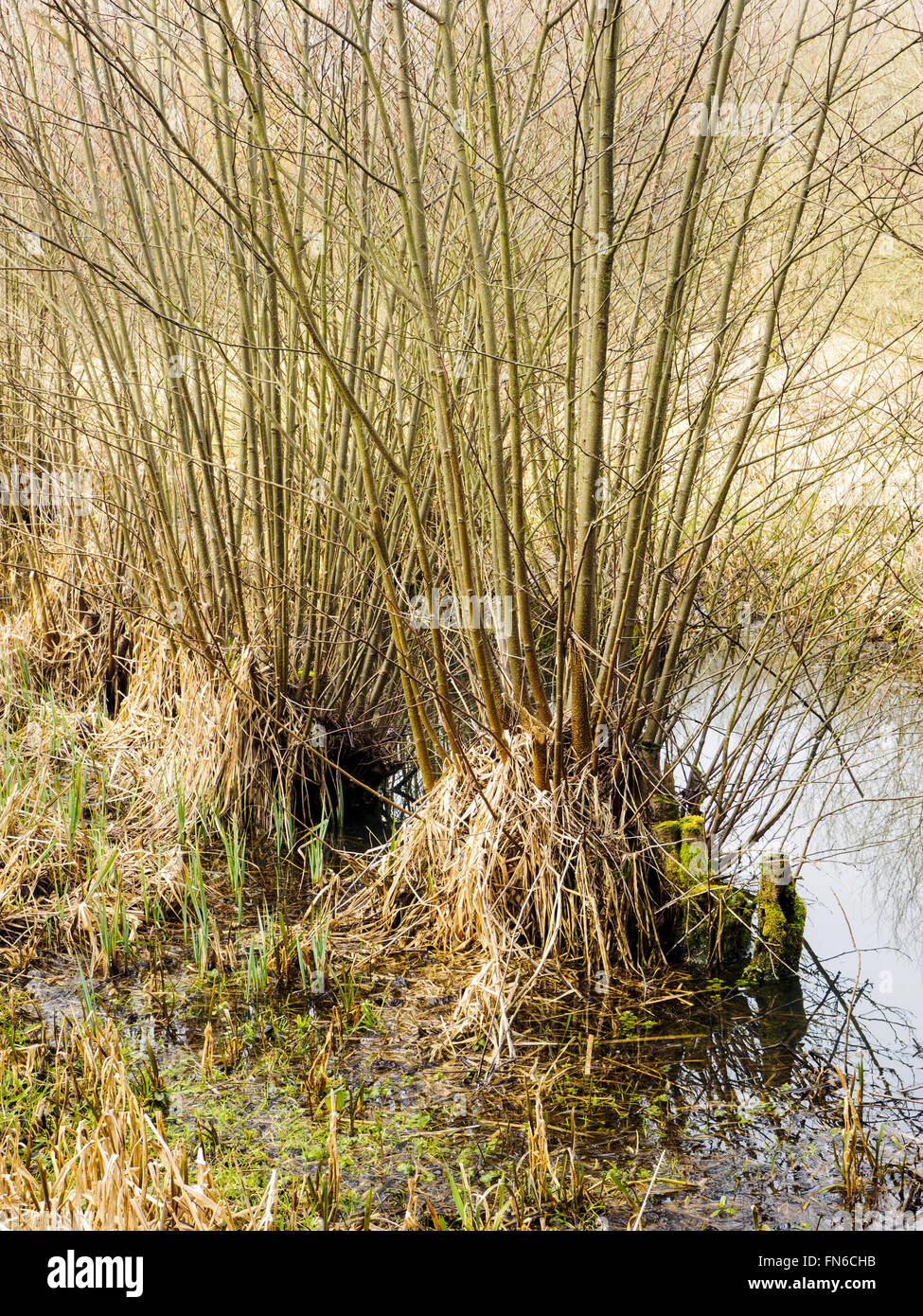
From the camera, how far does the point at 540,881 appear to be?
357 cm

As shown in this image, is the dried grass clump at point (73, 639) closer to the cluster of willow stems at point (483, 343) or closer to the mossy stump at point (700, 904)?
the cluster of willow stems at point (483, 343)

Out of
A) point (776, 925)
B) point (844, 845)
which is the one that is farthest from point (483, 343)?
point (844, 845)

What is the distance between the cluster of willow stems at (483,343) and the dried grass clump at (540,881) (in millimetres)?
140

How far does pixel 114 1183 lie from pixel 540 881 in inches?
69.5

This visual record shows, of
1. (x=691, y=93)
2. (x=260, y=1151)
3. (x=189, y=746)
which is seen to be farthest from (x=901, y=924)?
(x=691, y=93)

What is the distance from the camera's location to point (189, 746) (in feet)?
16.8

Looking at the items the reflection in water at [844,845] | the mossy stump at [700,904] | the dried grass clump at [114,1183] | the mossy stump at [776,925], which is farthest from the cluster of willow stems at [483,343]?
the dried grass clump at [114,1183]

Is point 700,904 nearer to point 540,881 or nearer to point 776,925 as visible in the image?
point 776,925

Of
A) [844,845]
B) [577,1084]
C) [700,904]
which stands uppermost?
[700,904]

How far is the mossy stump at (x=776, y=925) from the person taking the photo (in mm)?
3717

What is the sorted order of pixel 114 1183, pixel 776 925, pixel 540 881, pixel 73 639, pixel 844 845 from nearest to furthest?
pixel 114 1183, pixel 540 881, pixel 776 925, pixel 844 845, pixel 73 639

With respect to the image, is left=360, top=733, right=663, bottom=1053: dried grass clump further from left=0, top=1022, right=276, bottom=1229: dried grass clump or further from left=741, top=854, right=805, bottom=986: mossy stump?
left=0, top=1022, right=276, bottom=1229: dried grass clump

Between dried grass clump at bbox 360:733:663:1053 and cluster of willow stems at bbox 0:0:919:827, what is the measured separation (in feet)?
0.46
